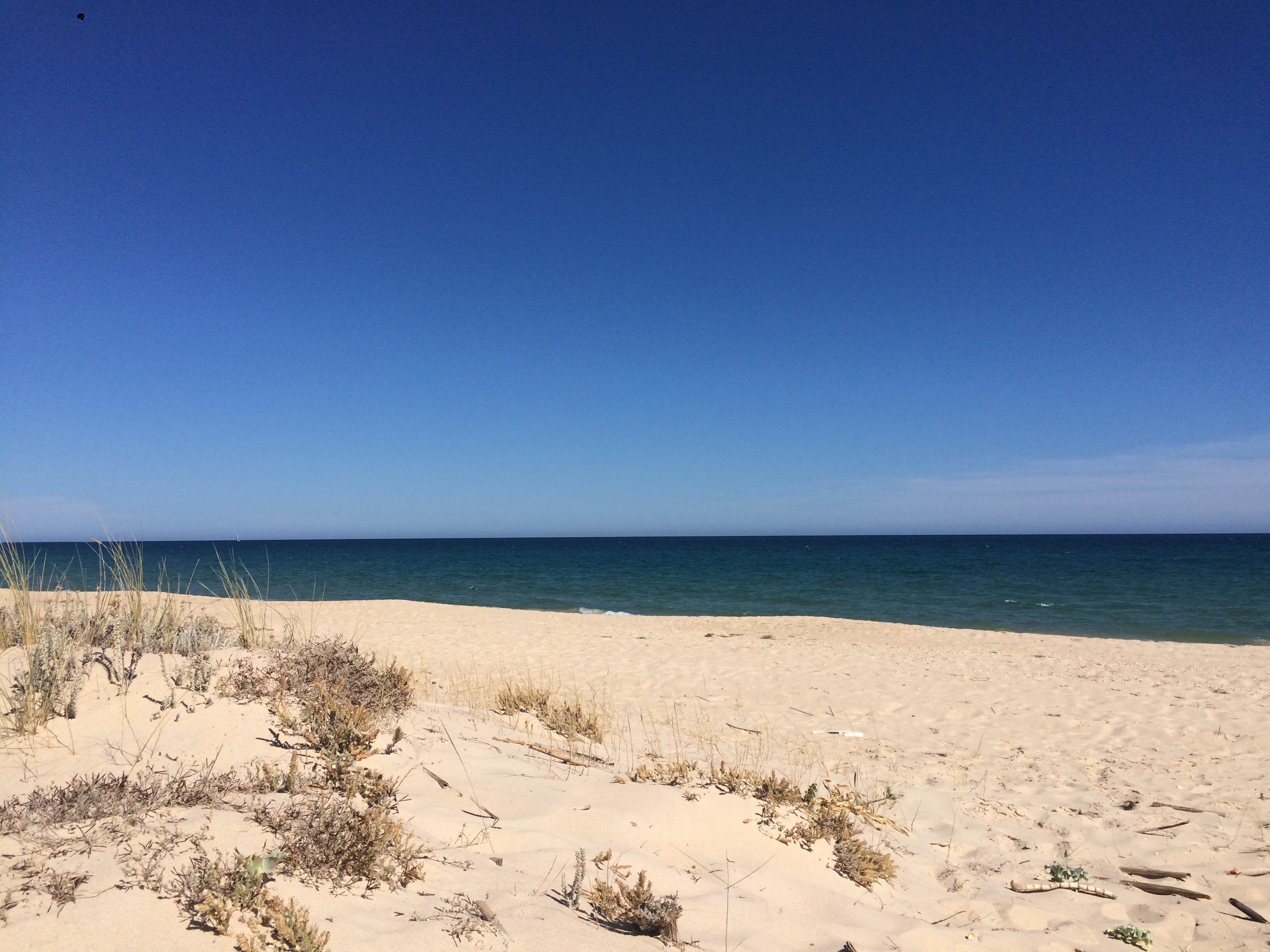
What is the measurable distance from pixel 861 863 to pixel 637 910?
166 cm

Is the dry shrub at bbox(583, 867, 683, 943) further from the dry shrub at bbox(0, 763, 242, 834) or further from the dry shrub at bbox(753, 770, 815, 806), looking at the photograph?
the dry shrub at bbox(0, 763, 242, 834)

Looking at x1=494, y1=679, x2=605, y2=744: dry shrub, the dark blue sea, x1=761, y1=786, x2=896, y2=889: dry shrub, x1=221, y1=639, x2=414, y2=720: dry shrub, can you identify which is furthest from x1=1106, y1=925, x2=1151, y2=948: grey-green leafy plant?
the dark blue sea

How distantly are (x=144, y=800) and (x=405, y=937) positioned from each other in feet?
5.29

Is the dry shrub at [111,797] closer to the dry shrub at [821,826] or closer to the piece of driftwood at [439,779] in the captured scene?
the piece of driftwood at [439,779]

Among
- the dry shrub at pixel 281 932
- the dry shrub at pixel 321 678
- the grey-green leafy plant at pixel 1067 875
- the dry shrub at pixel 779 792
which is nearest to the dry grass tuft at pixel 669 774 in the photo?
the dry shrub at pixel 779 792

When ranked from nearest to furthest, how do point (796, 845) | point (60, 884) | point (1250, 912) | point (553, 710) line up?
1. point (60, 884)
2. point (1250, 912)
3. point (796, 845)
4. point (553, 710)

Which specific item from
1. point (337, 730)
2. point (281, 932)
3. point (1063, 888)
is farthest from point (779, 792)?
point (281, 932)

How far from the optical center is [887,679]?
10.8 m

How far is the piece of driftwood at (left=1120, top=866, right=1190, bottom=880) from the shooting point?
4141 mm

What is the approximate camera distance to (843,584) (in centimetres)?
3450

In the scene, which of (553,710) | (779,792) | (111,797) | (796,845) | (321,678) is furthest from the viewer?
(553,710)

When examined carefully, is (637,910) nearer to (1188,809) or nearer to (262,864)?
(262,864)

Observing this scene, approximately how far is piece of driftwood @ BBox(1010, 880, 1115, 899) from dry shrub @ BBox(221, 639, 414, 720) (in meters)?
4.44

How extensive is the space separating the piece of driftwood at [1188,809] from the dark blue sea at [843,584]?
28.5 feet
